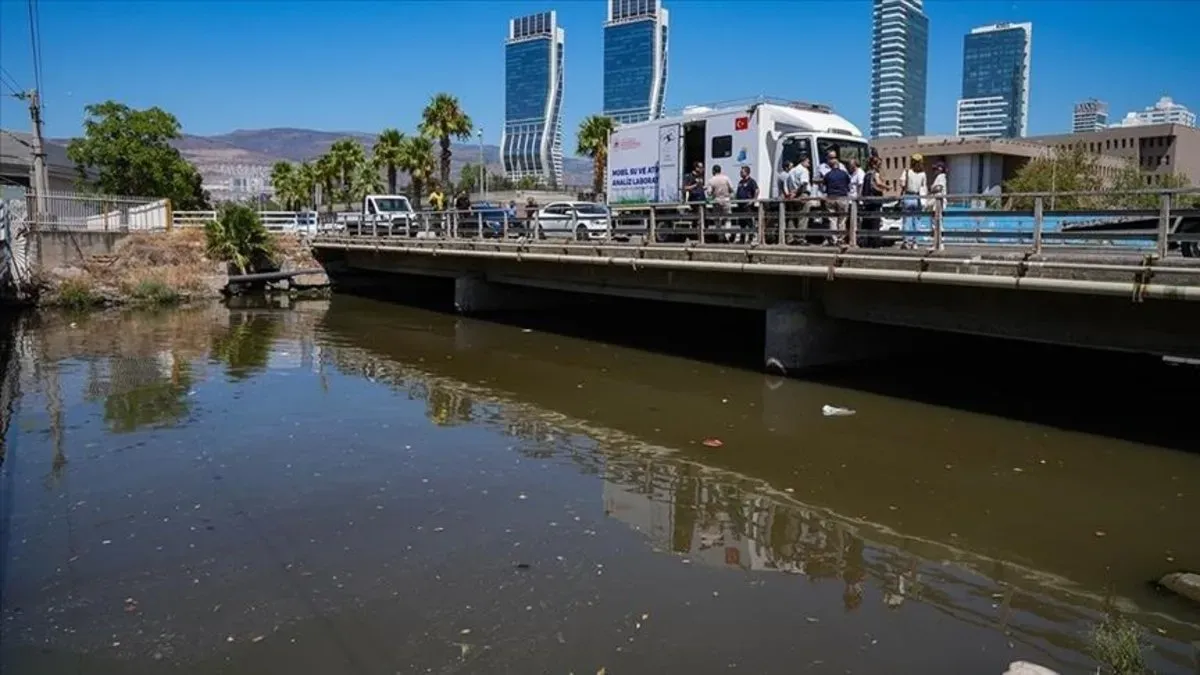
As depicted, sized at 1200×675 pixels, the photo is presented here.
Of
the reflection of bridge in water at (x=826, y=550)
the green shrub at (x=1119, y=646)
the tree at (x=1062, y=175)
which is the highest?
the tree at (x=1062, y=175)

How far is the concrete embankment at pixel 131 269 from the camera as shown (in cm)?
3006

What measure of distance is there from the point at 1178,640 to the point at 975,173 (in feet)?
278

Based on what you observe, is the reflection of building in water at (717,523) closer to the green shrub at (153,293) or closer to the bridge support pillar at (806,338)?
the bridge support pillar at (806,338)

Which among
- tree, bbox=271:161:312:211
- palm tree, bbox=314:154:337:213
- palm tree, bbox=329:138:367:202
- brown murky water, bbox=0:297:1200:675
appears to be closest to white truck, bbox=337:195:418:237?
brown murky water, bbox=0:297:1200:675

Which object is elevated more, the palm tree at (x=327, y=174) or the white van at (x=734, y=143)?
the palm tree at (x=327, y=174)

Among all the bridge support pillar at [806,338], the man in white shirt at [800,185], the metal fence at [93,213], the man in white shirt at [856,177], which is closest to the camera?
the bridge support pillar at [806,338]

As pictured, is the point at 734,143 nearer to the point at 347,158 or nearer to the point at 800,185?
the point at 800,185

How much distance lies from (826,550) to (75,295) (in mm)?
28646

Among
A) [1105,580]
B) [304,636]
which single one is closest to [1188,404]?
[1105,580]

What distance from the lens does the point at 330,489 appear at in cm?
975

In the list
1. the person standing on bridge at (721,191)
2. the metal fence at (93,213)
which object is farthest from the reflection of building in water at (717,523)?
the metal fence at (93,213)

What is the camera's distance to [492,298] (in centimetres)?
2770

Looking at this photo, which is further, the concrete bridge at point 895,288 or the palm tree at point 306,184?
the palm tree at point 306,184

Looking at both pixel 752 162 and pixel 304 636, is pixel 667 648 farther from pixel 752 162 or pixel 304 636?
pixel 752 162
